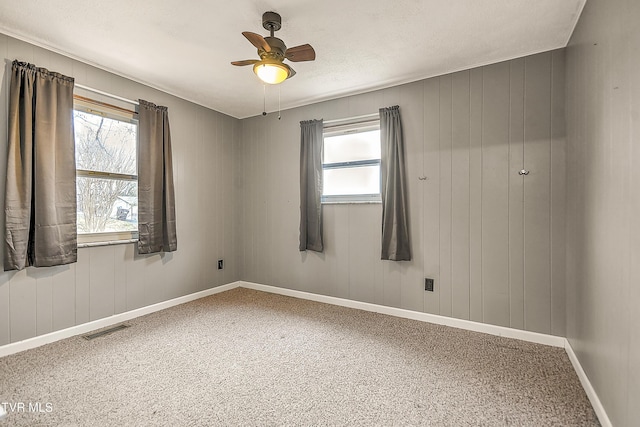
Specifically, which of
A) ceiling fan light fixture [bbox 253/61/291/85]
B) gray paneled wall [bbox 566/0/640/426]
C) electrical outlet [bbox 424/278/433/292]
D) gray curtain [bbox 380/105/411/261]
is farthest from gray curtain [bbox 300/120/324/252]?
gray paneled wall [bbox 566/0/640/426]

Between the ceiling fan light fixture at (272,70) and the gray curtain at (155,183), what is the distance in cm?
171

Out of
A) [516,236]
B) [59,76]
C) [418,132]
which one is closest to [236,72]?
[59,76]

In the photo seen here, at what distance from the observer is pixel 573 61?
7.61 ft

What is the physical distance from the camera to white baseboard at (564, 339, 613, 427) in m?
1.64

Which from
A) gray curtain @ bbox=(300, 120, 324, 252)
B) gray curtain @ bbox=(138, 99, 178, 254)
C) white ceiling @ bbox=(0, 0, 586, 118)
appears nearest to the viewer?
white ceiling @ bbox=(0, 0, 586, 118)

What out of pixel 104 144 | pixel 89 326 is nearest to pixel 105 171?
pixel 104 144

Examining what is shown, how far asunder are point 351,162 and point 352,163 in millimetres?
20

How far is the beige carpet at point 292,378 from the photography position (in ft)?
5.68

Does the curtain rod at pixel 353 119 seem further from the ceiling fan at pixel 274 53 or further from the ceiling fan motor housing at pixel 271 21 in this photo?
the ceiling fan motor housing at pixel 271 21

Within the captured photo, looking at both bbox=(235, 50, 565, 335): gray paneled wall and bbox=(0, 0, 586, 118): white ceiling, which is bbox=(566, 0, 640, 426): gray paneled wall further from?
bbox=(0, 0, 586, 118): white ceiling

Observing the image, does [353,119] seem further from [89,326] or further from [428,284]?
[89,326]

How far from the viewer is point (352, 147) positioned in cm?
371

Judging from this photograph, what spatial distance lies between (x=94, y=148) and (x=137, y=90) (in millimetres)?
785

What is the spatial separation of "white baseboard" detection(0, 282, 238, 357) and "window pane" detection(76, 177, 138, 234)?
0.86 meters
